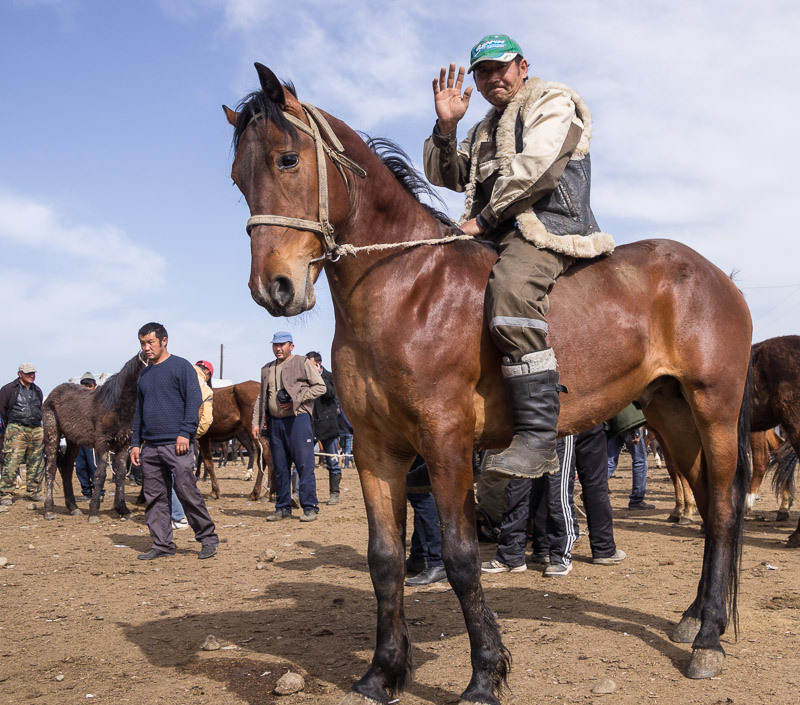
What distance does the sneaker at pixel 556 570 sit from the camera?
21.8ft

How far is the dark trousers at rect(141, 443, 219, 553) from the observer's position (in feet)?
27.8

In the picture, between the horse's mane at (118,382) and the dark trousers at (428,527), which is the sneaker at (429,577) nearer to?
the dark trousers at (428,527)

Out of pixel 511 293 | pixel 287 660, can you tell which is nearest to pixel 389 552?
pixel 287 660

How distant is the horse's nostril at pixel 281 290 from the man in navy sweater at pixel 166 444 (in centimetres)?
580

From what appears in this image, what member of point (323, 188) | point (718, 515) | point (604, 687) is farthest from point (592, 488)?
point (323, 188)

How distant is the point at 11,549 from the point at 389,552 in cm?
757

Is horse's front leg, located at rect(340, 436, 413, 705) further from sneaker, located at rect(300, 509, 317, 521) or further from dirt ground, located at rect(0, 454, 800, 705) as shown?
sneaker, located at rect(300, 509, 317, 521)

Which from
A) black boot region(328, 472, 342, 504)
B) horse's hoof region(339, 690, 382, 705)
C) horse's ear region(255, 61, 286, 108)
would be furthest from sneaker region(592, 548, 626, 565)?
black boot region(328, 472, 342, 504)

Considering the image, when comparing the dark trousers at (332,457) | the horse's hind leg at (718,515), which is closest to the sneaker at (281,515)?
the dark trousers at (332,457)

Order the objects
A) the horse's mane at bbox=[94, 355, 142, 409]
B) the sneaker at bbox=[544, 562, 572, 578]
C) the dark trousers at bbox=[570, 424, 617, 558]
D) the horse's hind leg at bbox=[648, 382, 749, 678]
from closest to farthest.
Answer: the horse's hind leg at bbox=[648, 382, 749, 678], the sneaker at bbox=[544, 562, 572, 578], the dark trousers at bbox=[570, 424, 617, 558], the horse's mane at bbox=[94, 355, 142, 409]

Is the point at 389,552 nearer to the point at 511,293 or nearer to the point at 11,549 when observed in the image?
the point at 511,293

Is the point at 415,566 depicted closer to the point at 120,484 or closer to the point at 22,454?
the point at 120,484

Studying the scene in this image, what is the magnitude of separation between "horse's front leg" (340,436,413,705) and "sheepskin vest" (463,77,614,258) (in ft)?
4.79

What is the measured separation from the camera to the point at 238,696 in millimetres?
3826
